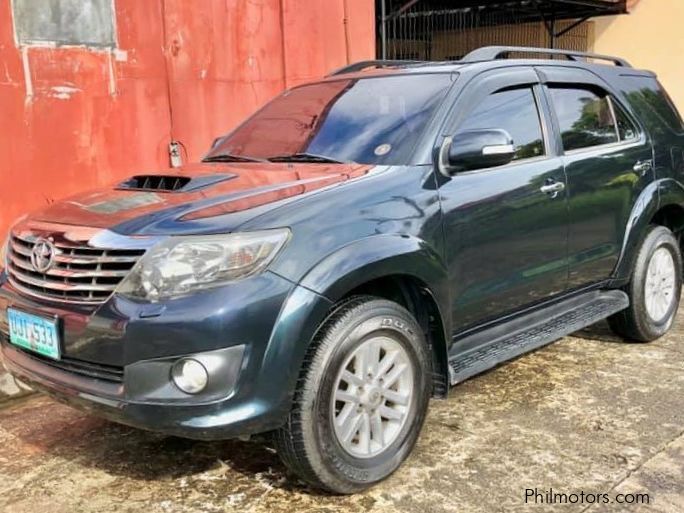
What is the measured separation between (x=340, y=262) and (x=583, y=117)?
230 centimetres

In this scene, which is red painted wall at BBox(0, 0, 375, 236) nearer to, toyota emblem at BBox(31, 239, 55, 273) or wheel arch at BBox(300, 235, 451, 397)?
toyota emblem at BBox(31, 239, 55, 273)

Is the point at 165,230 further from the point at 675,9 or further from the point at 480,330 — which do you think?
the point at 675,9

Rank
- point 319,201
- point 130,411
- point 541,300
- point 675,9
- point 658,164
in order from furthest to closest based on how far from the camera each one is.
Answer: point 675,9 < point 658,164 < point 541,300 < point 319,201 < point 130,411

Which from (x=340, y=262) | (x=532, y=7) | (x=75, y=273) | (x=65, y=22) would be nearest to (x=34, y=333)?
(x=75, y=273)

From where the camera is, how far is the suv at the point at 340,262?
265 centimetres

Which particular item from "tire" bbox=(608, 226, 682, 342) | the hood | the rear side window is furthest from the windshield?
"tire" bbox=(608, 226, 682, 342)

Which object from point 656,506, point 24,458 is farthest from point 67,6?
point 656,506

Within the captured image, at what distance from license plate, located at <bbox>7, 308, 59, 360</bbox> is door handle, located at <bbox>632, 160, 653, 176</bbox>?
3.50 m

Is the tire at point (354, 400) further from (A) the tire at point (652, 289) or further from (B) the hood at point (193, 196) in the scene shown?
(A) the tire at point (652, 289)

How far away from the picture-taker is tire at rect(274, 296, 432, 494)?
2.80 metres

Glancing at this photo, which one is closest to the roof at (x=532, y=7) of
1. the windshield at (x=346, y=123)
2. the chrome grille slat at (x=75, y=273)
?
the windshield at (x=346, y=123)

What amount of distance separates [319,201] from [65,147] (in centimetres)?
357

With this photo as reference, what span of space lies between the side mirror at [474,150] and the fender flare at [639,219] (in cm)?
154

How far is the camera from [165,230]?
2723mm
